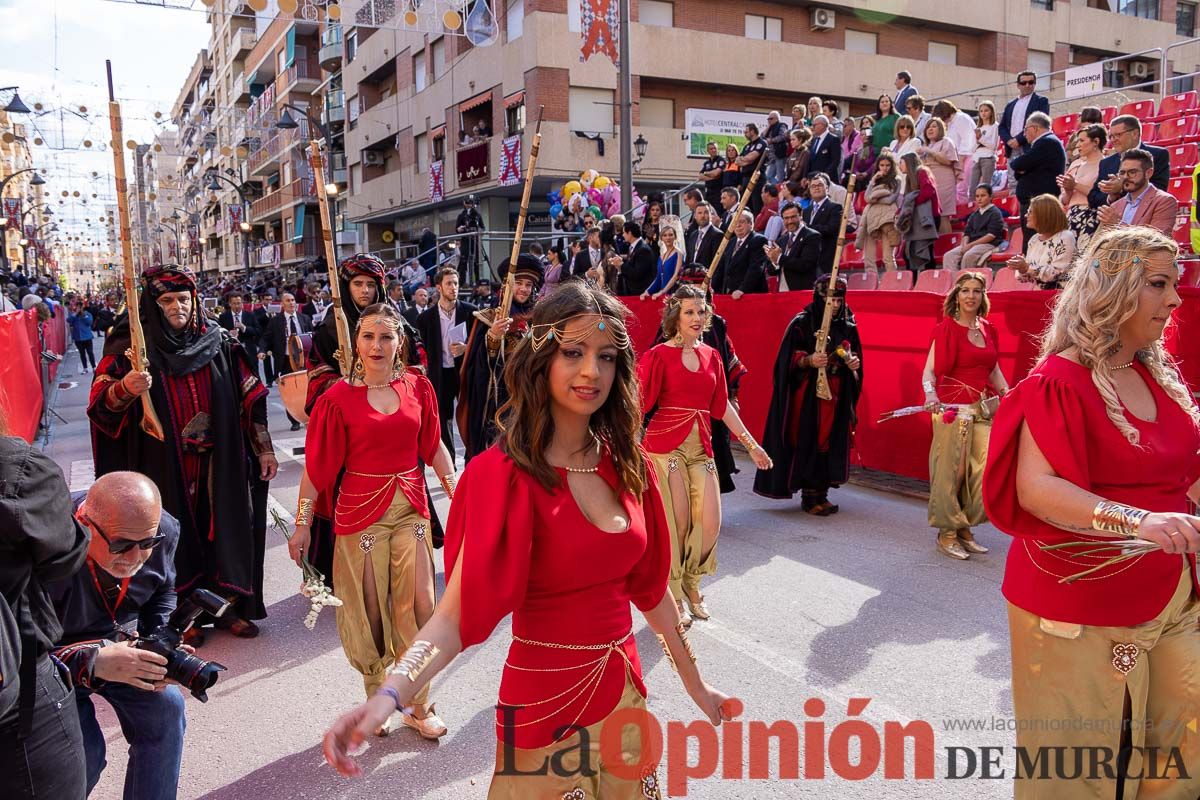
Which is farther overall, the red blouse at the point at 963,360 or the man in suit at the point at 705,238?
the man in suit at the point at 705,238

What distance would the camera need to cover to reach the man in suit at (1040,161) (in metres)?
9.80

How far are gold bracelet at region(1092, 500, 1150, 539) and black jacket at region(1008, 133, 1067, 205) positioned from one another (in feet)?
28.0

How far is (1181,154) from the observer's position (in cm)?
1243

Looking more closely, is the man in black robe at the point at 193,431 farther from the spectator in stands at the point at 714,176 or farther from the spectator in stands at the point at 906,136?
the spectator in stands at the point at 714,176

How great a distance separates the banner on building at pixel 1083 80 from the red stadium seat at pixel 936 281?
9.74 metres

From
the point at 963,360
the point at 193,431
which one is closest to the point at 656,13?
the point at 963,360

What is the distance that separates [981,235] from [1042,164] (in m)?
1.02

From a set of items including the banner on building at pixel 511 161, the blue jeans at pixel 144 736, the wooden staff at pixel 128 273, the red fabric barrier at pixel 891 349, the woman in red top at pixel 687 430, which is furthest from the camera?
the banner on building at pixel 511 161

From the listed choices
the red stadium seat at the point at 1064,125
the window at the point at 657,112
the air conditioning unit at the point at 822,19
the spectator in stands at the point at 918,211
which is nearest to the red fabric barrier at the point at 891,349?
the spectator in stands at the point at 918,211

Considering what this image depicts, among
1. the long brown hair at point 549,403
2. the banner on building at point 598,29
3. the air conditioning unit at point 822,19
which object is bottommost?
the long brown hair at point 549,403

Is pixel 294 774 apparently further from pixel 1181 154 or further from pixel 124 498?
pixel 1181 154

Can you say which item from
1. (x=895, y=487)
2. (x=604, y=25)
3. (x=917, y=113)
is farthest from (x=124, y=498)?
(x=604, y=25)

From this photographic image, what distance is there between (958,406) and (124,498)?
557 centimetres

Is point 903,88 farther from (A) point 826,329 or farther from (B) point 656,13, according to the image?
(B) point 656,13
